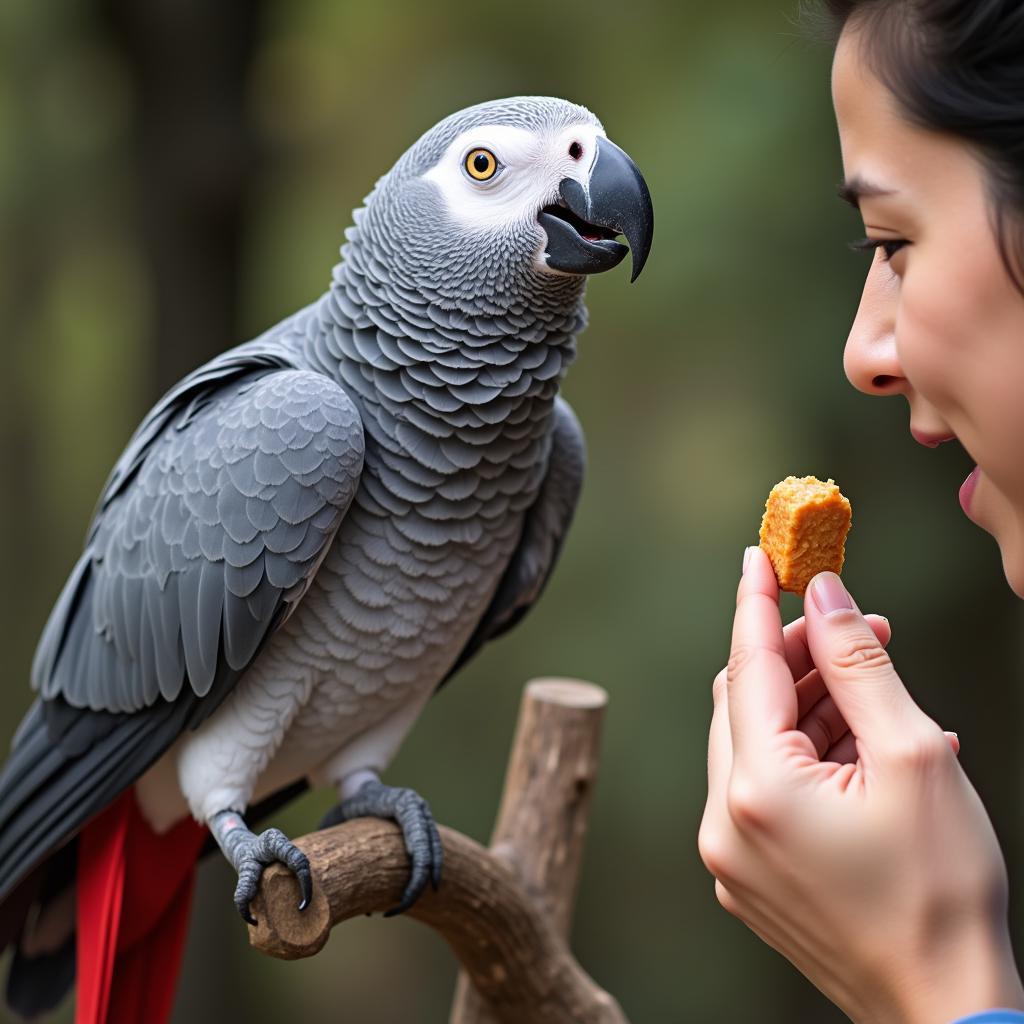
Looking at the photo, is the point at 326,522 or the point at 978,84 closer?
the point at 978,84

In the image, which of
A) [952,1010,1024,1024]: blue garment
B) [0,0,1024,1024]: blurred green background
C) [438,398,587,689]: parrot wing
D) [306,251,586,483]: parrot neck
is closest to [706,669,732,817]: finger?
[952,1010,1024,1024]: blue garment

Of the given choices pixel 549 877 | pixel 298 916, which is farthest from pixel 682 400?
pixel 298 916

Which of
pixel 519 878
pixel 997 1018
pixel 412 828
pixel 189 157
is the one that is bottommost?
pixel 519 878

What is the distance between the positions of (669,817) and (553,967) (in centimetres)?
133

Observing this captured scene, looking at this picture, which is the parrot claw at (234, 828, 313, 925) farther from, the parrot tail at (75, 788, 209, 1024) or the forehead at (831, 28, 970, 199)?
the forehead at (831, 28, 970, 199)

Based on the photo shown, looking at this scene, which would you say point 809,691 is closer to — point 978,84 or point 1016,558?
point 1016,558

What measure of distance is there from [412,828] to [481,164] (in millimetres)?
625

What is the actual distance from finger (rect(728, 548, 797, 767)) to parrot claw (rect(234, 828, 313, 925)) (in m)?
0.45

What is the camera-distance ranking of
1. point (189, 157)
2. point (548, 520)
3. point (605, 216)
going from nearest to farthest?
point (605, 216) < point (548, 520) < point (189, 157)

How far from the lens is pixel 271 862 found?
0.94m

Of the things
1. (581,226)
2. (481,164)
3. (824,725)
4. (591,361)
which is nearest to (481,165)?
(481,164)

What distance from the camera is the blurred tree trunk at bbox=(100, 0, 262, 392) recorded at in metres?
2.06

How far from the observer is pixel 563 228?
934mm

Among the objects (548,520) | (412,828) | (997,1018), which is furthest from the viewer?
(548,520)
